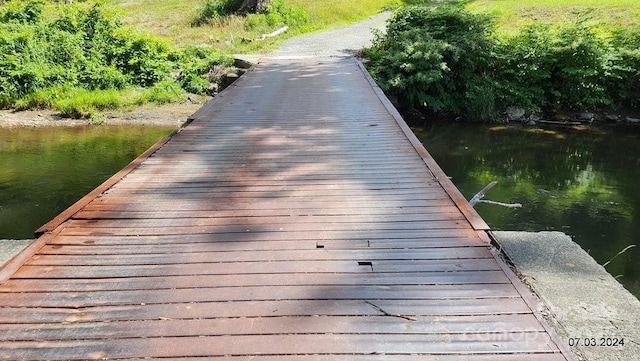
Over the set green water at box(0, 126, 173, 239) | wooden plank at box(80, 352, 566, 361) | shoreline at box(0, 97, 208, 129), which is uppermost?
wooden plank at box(80, 352, 566, 361)

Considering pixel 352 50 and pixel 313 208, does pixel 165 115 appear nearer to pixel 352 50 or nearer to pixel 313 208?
pixel 352 50

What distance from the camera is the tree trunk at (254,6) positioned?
18.6 m

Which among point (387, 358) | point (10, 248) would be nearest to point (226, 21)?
point (10, 248)

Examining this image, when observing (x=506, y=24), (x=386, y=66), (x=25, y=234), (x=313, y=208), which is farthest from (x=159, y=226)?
(x=506, y=24)

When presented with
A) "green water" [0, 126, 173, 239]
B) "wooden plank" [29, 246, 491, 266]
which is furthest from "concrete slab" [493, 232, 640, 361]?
"green water" [0, 126, 173, 239]

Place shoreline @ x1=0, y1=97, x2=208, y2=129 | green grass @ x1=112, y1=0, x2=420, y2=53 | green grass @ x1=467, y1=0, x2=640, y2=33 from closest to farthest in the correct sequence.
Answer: shoreline @ x1=0, y1=97, x2=208, y2=129 < green grass @ x1=467, y1=0, x2=640, y2=33 < green grass @ x1=112, y1=0, x2=420, y2=53

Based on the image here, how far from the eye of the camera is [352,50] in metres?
14.9

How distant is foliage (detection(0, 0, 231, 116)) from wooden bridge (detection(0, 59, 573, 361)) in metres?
8.88

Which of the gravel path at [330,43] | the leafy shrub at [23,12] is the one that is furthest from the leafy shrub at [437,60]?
the leafy shrub at [23,12]

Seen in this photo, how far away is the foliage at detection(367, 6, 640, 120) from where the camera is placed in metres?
12.8

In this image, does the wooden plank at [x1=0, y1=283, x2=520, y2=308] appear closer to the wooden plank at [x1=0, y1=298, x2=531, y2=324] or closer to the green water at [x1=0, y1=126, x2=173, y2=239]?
the wooden plank at [x1=0, y1=298, x2=531, y2=324]

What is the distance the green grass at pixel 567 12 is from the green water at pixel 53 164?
1126cm

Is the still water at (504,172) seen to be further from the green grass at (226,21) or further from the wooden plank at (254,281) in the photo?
the green grass at (226,21)

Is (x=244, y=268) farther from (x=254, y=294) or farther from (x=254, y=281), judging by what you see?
(x=254, y=294)
